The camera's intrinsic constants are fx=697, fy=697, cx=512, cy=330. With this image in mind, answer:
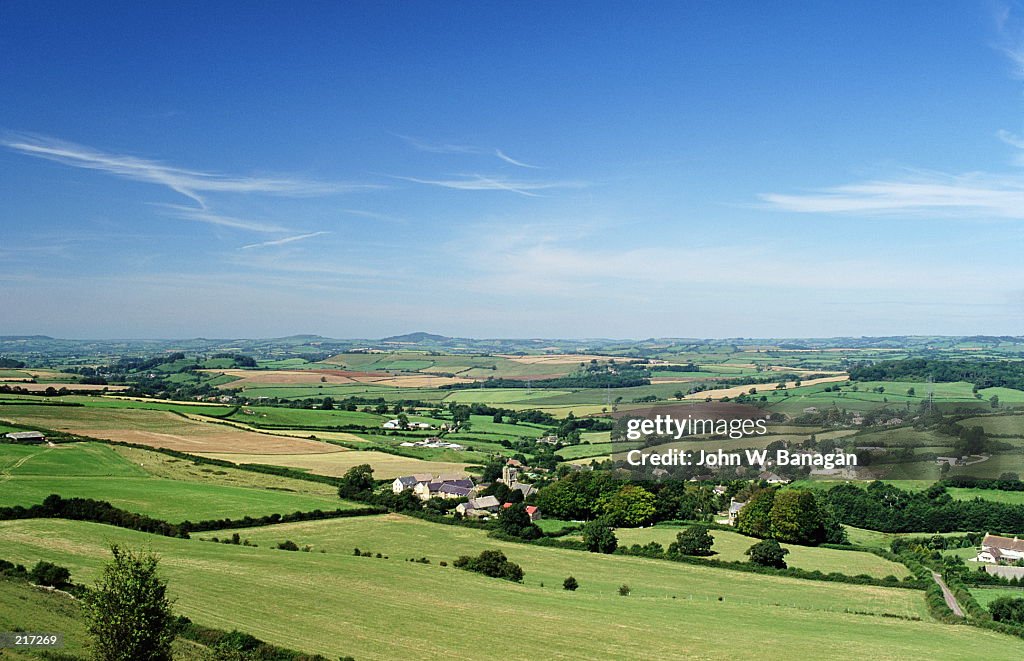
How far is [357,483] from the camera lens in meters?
47.2

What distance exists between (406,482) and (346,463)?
26.0 ft

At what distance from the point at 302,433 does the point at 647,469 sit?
37.0 metres

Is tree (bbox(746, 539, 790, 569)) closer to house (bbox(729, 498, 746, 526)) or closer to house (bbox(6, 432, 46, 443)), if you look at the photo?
house (bbox(729, 498, 746, 526))

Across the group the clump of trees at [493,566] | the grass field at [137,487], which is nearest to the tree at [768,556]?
the clump of trees at [493,566]

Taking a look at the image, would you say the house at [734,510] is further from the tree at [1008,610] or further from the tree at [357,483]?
the tree at [357,483]

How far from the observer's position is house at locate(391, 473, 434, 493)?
48.2 m

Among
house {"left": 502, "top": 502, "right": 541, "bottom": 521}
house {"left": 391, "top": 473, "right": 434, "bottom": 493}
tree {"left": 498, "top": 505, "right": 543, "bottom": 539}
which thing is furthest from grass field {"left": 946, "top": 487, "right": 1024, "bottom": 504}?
house {"left": 391, "top": 473, "right": 434, "bottom": 493}

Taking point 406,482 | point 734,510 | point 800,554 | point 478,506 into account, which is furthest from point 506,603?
point 734,510

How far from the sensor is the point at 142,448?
5388 cm

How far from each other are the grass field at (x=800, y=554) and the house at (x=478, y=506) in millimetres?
8476

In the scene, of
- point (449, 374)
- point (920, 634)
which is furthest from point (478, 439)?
point (449, 374)

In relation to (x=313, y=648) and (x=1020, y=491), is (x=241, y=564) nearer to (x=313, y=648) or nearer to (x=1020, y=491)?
(x=313, y=648)

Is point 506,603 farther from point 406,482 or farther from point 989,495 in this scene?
point 989,495

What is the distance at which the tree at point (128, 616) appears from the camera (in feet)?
48.5
